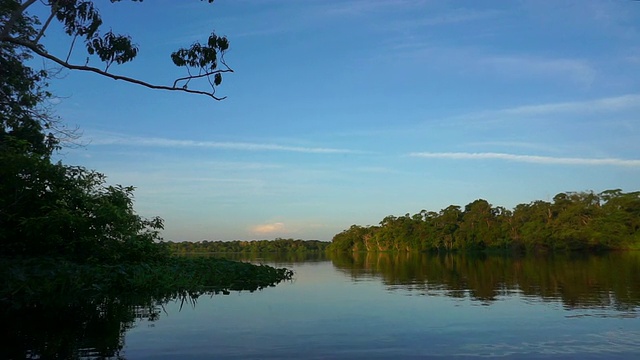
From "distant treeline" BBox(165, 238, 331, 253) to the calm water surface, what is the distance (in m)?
137

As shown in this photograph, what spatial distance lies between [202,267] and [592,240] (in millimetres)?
69549

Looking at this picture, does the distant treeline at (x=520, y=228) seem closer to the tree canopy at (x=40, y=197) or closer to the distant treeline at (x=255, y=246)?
the distant treeline at (x=255, y=246)

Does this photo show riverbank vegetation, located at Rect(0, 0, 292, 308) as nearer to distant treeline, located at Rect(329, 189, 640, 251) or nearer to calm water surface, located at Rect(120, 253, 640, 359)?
calm water surface, located at Rect(120, 253, 640, 359)

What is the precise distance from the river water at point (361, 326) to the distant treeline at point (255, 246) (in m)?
138

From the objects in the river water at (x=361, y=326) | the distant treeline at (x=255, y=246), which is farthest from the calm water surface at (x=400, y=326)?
the distant treeline at (x=255, y=246)

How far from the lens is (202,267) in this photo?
2564 cm

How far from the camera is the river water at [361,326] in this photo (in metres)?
10.3

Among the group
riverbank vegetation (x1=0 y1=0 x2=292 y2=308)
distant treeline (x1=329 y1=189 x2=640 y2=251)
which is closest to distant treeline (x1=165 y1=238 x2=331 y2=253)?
distant treeline (x1=329 y1=189 x2=640 y2=251)

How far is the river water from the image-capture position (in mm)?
10344

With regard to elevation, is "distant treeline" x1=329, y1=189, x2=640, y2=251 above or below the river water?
above

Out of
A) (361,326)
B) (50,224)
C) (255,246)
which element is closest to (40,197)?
(50,224)

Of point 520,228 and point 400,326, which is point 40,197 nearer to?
point 400,326

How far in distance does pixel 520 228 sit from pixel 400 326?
287 ft

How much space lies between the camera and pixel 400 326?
13.3 meters
